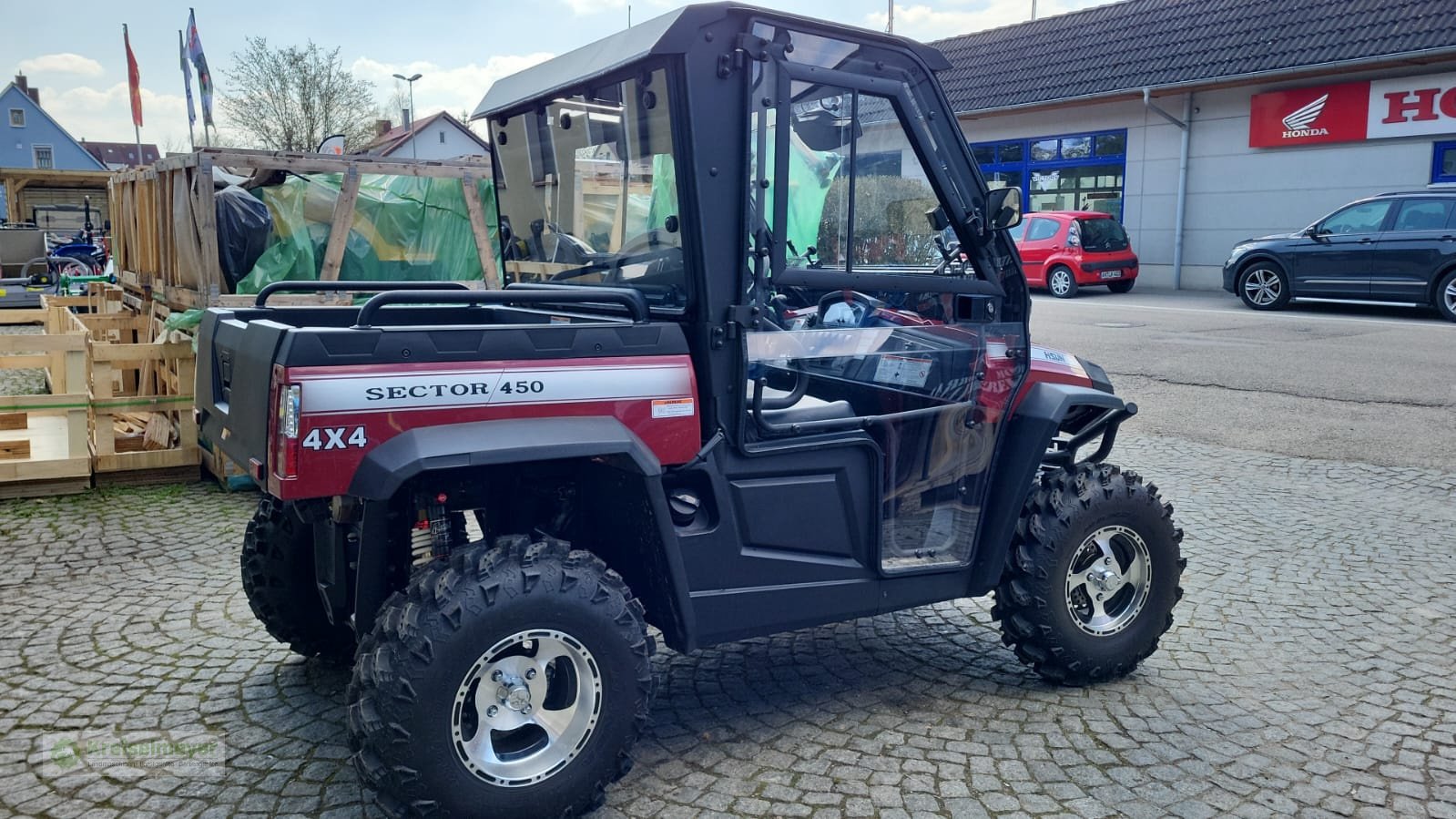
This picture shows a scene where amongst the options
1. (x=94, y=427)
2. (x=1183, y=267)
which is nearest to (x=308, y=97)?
(x=1183, y=267)

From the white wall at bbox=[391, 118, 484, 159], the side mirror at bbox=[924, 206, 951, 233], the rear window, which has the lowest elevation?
the side mirror at bbox=[924, 206, 951, 233]

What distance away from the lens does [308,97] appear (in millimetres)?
39531

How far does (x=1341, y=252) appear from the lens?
15.5 metres

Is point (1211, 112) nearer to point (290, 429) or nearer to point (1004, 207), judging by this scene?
point (1004, 207)

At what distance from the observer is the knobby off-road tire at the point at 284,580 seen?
3811 mm

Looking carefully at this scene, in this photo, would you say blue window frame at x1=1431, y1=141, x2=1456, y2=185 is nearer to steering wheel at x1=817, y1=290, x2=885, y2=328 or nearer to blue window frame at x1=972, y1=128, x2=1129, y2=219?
blue window frame at x1=972, y1=128, x2=1129, y2=219

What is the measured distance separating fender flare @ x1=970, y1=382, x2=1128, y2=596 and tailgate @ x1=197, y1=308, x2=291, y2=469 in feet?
7.27

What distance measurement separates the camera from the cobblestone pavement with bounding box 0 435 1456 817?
310 centimetres

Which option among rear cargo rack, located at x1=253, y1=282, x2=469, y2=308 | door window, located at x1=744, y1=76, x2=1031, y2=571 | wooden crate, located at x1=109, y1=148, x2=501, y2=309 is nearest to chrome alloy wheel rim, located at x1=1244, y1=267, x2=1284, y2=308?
wooden crate, located at x1=109, y1=148, x2=501, y2=309

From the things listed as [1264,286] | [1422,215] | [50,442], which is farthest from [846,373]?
[1264,286]

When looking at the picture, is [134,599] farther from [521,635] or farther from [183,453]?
[521,635]

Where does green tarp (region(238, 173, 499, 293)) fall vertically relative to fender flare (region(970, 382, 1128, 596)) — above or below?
above

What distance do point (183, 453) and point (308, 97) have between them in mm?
36250

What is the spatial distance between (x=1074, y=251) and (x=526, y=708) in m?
18.1
